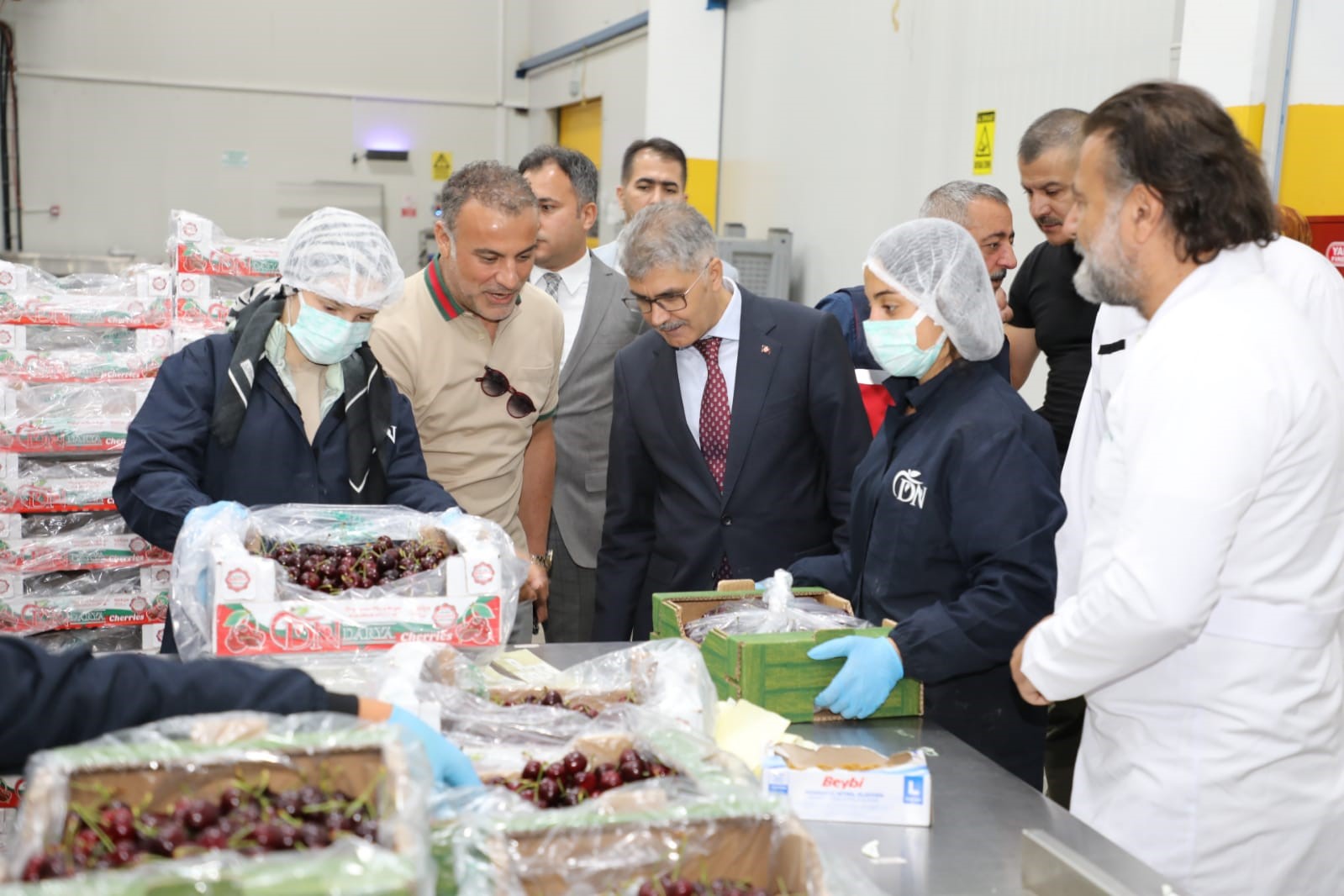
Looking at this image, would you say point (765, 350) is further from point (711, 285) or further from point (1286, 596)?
point (1286, 596)

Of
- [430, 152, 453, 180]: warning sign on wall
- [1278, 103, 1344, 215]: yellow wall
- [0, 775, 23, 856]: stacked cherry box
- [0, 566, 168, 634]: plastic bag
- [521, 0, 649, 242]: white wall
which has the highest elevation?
[521, 0, 649, 242]: white wall

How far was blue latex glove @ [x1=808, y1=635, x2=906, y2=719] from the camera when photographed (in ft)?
6.37

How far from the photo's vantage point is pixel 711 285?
2.91 metres

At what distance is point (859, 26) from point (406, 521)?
464cm

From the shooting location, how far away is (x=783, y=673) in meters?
1.97

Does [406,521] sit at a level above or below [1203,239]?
below

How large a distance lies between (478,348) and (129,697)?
1740 millimetres

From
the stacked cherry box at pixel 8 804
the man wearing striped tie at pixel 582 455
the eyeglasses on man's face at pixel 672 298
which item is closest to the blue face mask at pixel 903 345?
the eyeglasses on man's face at pixel 672 298

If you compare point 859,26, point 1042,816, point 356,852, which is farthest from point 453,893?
point 859,26

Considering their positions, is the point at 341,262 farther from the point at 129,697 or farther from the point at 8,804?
the point at 8,804

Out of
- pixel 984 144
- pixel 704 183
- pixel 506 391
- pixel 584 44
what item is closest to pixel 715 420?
pixel 506 391

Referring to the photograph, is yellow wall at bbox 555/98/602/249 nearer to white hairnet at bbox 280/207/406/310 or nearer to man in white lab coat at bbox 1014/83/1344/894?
white hairnet at bbox 280/207/406/310

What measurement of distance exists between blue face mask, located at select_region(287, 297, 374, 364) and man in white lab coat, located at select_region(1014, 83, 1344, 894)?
1427 millimetres

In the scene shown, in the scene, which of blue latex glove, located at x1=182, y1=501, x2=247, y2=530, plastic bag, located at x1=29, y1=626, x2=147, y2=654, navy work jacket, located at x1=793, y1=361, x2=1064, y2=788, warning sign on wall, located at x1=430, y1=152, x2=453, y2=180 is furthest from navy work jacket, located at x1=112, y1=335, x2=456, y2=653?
warning sign on wall, located at x1=430, y1=152, x2=453, y2=180
